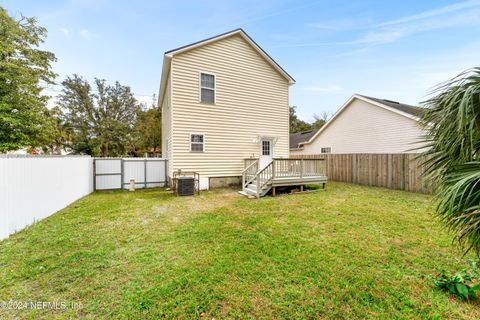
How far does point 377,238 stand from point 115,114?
94.6 feet

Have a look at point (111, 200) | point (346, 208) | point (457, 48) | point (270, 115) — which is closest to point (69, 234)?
point (111, 200)

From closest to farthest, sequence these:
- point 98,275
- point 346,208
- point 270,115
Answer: point 98,275, point 346,208, point 270,115

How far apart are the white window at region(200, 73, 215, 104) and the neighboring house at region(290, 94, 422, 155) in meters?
9.81

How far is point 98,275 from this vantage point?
2.88 m

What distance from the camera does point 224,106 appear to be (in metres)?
9.95

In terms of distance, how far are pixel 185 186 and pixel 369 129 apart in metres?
12.3

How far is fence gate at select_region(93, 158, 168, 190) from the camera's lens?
33.8ft

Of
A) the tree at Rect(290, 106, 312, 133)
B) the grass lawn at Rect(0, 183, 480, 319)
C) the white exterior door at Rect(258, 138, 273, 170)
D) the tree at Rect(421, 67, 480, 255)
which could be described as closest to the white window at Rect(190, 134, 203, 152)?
the white exterior door at Rect(258, 138, 273, 170)

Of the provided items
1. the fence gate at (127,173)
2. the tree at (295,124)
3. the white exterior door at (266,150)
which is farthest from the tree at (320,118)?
the fence gate at (127,173)

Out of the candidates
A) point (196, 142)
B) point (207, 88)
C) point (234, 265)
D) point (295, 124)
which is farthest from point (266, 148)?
point (295, 124)

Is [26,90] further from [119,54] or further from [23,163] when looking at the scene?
[23,163]

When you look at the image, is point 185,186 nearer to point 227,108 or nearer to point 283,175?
point 283,175

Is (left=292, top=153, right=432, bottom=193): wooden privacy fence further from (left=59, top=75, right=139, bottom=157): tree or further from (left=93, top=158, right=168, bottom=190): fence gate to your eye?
(left=59, top=75, right=139, bottom=157): tree

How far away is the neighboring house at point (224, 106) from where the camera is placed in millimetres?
9164
